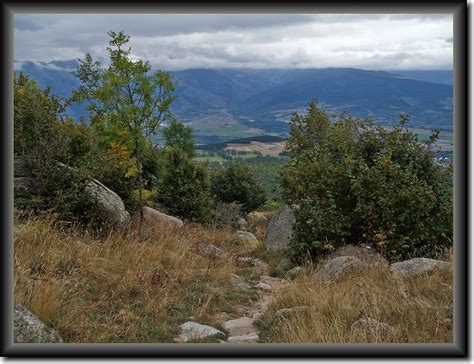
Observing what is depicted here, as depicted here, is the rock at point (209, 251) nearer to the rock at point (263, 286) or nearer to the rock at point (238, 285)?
the rock at point (263, 286)

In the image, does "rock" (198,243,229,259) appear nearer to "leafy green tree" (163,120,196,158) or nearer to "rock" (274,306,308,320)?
"rock" (274,306,308,320)

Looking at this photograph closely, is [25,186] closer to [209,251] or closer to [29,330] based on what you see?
[209,251]

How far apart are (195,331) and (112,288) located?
1.80m

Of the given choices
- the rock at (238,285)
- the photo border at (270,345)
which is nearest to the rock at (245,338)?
the photo border at (270,345)

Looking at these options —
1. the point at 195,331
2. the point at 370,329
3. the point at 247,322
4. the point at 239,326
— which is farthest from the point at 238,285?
the point at 370,329

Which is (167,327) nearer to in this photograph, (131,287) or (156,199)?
(131,287)

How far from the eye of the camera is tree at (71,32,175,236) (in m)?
12.2

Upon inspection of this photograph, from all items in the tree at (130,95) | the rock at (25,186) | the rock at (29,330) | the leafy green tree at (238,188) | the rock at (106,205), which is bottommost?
the leafy green tree at (238,188)

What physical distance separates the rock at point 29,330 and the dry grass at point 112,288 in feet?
1.01

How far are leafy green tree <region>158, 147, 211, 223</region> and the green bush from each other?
9679 millimetres

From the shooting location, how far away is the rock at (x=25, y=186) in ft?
37.4

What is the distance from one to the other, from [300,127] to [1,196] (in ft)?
73.2

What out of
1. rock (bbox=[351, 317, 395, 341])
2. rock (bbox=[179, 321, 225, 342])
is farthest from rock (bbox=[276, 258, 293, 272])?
rock (bbox=[351, 317, 395, 341])

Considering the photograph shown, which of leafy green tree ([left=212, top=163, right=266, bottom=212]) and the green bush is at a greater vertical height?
the green bush
